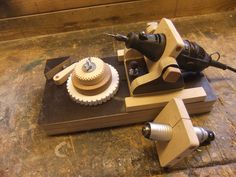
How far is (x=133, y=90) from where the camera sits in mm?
633

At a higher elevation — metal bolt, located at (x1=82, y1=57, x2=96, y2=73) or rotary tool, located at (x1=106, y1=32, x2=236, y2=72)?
rotary tool, located at (x1=106, y1=32, x2=236, y2=72)

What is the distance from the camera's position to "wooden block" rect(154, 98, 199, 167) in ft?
1.65

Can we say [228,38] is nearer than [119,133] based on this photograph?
No

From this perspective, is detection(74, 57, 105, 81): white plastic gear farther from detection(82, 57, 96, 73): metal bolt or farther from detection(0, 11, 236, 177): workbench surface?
detection(0, 11, 236, 177): workbench surface

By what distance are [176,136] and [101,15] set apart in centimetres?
65

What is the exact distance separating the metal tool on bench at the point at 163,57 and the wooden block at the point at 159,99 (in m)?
0.02

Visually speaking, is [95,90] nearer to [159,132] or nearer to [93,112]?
[93,112]

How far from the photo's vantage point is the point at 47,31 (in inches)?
39.6

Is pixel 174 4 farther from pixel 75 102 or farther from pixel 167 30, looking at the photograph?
pixel 75 102

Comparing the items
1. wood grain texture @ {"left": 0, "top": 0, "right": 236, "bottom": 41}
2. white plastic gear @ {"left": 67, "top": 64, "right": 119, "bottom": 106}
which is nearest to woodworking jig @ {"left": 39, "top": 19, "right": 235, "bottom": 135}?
white plastic gear @ {"left": 67, "top": 64, "right": 119, "bottom": 106}

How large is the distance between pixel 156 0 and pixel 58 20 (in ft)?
1.37

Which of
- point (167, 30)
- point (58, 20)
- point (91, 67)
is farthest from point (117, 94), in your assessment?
point (58, 20)

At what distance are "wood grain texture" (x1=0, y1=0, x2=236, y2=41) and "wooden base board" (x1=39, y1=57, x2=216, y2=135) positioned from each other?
Result: 0.42 m

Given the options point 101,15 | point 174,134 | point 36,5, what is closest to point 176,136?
point 174,134
